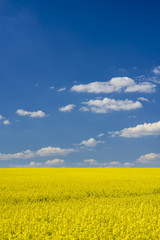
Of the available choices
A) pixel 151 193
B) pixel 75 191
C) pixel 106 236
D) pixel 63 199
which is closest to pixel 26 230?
pixel 106 236

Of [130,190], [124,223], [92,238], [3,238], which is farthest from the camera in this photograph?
[130,190]

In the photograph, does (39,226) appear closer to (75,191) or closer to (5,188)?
(75,191)

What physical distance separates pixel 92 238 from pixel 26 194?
9.10 metres

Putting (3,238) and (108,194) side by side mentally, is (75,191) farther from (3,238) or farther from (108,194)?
(3,238)

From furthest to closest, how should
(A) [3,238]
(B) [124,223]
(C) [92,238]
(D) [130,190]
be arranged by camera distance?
(D) [130,190], (B) [124,223], (A) [3,238], (C) [92,238]

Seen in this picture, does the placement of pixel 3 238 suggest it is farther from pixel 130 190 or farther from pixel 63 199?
pixel 130 190

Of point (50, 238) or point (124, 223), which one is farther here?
point (124, 223)

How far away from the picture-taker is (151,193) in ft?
58.0

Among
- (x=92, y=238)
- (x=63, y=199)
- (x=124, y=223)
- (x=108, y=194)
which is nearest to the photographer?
(x=92, y=238)

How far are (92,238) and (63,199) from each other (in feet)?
26.2

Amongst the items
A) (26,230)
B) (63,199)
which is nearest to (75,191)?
(63,199)

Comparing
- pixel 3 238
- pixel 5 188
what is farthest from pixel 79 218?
pixel 5 188

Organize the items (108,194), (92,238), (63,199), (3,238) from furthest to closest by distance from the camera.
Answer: (108,194), (63,199), (3,238), (92,238)

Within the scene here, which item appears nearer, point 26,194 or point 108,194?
point 26,194
